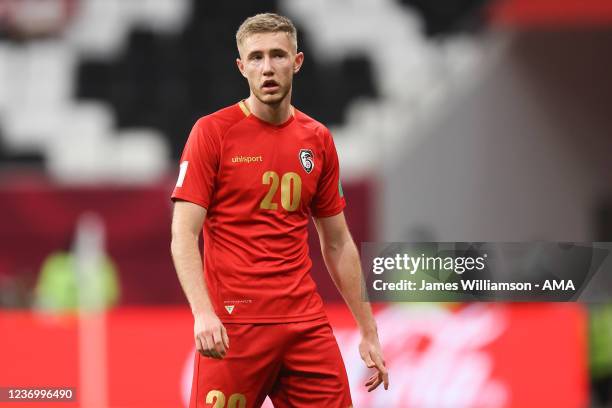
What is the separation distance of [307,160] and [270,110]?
0.19m

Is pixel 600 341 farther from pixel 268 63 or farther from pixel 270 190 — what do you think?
pixel 268 63

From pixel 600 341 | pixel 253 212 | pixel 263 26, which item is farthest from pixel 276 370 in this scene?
pixel 600 341

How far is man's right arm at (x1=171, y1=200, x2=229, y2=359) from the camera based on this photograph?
3061mm

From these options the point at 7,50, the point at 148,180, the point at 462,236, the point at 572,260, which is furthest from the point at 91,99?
the point at 572,260

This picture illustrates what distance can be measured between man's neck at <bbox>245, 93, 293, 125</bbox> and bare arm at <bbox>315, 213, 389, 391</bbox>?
0.39 m

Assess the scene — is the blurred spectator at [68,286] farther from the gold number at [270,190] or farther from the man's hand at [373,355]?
the gold number at [270,190]

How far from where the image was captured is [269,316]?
3328 mm

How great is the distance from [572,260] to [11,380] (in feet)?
7.85

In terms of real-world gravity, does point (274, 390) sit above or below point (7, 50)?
below

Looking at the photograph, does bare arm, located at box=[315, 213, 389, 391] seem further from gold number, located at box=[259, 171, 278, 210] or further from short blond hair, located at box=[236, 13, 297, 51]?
short blond hair, located at box=[236, 13, 297, 51]

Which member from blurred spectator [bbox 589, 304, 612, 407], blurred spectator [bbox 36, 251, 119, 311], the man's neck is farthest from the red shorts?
blurred spectator [bbox 36, 251, 119, 311]

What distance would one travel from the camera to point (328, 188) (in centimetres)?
353

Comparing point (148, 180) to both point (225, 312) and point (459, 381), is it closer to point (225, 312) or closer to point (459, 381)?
point (459, 381)

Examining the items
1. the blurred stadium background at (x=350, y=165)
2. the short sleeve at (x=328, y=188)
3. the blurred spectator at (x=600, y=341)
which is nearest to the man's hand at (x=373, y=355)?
the short sleeve at (x=328, y=188)
